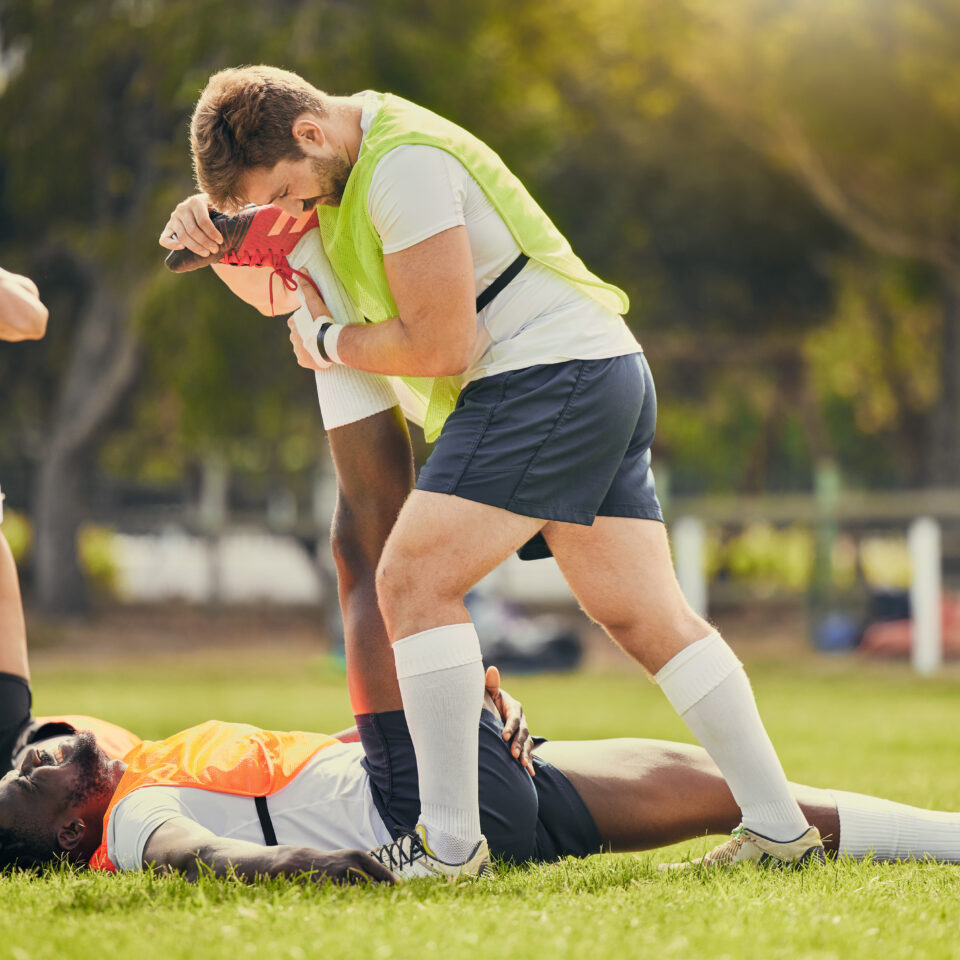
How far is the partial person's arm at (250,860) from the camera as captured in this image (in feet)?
9.57

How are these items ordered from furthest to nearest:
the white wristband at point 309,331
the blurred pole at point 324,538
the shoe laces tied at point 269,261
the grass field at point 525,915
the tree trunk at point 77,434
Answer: the blurred pole at point 324,538, the tree trunk at point 77,434, the shoe laces tied at point 269,261, the white wristband at point 309,331, the grass field at point 525,915

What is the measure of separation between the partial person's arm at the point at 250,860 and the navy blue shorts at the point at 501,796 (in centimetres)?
27

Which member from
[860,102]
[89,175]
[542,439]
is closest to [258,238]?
[542,439]

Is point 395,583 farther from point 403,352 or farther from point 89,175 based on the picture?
point 89,175

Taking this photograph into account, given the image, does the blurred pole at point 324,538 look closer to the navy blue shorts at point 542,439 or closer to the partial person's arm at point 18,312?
the partial person's arm at point 18,312

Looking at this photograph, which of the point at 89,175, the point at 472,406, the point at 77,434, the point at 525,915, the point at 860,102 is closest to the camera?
the point at 525,915

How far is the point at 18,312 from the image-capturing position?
3449mm

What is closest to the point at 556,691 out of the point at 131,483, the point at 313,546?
the point at 313,546

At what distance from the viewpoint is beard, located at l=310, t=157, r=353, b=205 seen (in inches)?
126

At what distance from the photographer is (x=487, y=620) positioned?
13.7m

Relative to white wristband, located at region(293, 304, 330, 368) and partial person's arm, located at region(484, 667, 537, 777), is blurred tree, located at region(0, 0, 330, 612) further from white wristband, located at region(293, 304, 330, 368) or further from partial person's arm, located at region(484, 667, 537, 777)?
partial person's arm, located at region(484, 667, 537, 777)

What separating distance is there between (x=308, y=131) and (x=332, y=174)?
0.11 metres

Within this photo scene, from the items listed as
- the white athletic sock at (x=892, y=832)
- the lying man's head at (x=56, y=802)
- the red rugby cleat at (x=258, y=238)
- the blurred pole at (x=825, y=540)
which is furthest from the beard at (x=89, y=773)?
Result: the blurred pole at (x=825, y=540)

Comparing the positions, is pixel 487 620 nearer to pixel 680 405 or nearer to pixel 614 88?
pixel 614 88
